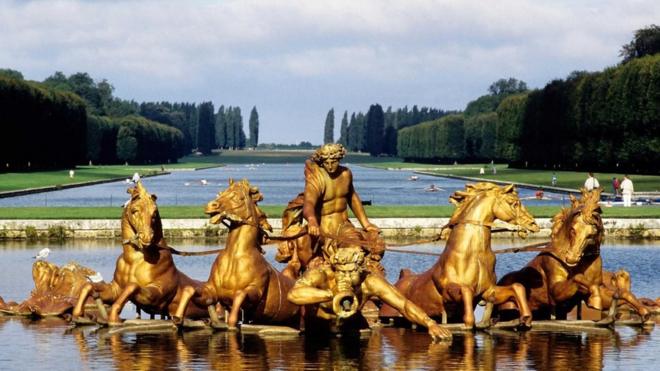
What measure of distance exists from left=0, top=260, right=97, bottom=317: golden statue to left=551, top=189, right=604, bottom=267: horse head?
5429 millimetres

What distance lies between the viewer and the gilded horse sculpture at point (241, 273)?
1425cm

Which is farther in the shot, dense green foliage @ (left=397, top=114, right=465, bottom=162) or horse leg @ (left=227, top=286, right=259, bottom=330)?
dense green foliage @ (left=397, top=114, right=465, bottom=162)

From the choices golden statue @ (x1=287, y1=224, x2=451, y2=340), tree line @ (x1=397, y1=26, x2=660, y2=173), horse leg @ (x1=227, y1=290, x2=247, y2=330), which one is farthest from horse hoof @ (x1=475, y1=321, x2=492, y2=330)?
tree line @ (x1=397, y1=26, x2=660, y2=173)

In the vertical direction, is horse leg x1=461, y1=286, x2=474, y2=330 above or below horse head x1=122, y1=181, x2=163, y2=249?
below

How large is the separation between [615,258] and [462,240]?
14.2m

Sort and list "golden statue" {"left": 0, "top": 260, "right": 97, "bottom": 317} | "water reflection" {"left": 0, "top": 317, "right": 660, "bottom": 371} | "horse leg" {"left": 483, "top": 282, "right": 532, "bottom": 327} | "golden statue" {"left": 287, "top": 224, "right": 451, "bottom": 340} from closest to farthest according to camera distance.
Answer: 1. "water reflection" {"left": 0, "top": 317, "right": 660, "bottom": 371}
2. "golden statue" {"left": 287, "top": 224, "right": 451, "bottom": 340}
3. "horse leg" {"left": 483, "top": 282, "right": 532, "bottom": 327}
4. "golden statue" {"left": 0, "top": 260, "right": 97, "bottom": 317}

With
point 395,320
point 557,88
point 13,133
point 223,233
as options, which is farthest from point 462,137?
point 395,320

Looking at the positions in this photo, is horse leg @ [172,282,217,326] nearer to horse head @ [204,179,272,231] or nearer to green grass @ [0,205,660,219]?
horse head @ [204,179,272,231]

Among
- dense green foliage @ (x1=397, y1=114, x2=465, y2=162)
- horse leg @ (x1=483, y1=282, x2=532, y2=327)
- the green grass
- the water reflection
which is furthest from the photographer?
dense green foliage @ (x1=397, y1=114, x2=465, y2=162)

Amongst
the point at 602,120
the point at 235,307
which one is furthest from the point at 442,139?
the point at 235,307

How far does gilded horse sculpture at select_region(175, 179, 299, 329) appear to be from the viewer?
14.2 m

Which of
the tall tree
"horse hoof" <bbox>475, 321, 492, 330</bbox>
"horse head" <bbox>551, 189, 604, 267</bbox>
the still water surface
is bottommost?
the still water surface

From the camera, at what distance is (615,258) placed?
27.9 m

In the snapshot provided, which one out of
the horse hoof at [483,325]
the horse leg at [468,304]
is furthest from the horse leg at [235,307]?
the horse hoof at [483,325]
